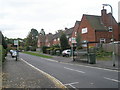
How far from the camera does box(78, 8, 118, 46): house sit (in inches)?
1641

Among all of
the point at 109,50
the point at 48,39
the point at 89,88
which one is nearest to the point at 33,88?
the point at 89,88

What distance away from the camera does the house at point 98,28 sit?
137ft

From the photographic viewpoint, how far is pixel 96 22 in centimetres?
4394

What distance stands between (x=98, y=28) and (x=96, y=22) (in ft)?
8.38

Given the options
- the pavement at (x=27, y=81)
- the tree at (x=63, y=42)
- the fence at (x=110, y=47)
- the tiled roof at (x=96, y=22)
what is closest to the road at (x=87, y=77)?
the pavement at (x=27, y=81)

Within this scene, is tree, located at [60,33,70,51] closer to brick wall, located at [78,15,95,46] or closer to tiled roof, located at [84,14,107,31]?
brick wall, located at [78,15,95,46]

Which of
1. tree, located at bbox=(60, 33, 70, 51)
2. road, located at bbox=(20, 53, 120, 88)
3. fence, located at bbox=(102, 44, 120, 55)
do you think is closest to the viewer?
road, located at bbox=(20, 53, 120, 88)

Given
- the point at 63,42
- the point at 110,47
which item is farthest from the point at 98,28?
the point at 110,47

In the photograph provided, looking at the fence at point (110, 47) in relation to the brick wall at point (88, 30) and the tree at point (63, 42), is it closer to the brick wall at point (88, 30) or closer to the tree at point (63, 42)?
the brick wall at point (88, 30)

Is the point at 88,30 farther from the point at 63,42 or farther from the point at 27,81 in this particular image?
the point at 27,81

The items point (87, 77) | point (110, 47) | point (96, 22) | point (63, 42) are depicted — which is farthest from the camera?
point (96, 22)

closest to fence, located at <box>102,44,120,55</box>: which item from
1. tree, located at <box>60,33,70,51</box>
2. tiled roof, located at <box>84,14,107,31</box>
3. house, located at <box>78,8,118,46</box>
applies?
house, located at <box>78,8,118,46</box>

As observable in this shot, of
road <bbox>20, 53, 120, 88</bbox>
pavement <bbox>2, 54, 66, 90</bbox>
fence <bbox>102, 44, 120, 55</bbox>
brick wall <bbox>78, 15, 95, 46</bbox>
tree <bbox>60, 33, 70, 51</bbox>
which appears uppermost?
brick wall <bbox>78, 15, 95, 46</bbox>

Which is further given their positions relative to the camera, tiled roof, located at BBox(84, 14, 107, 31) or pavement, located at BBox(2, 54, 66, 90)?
tiled roof, located at BBox(84, 14, 107, 31)
